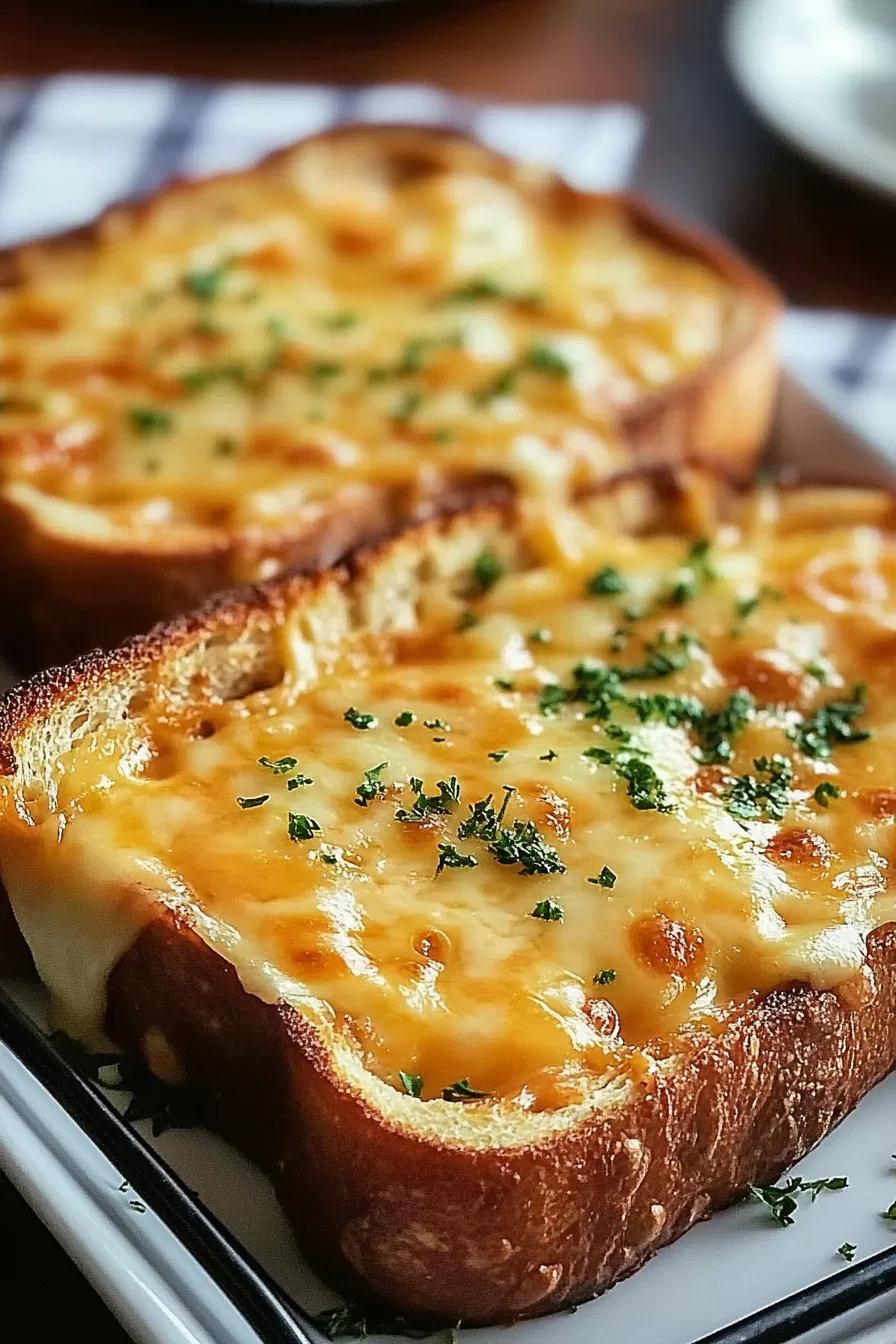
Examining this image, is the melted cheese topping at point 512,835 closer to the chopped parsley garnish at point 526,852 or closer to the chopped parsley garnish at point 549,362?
the chopped parsley garnish at point 526,852

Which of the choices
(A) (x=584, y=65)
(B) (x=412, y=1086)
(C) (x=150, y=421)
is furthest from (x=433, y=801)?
(A) (x=584, y=65)

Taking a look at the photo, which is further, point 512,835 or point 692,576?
point 692,576

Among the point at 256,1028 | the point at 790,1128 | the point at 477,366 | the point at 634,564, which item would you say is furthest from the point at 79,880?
the point at 477,366

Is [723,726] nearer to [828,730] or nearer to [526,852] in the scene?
[828,730]

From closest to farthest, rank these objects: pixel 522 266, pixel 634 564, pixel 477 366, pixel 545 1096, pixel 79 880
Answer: pixel 545 1096 < pixel 79 880 < pixel 634 564 < pixel 477 366 < pixel 522 266

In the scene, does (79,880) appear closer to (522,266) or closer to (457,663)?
(457,663)
